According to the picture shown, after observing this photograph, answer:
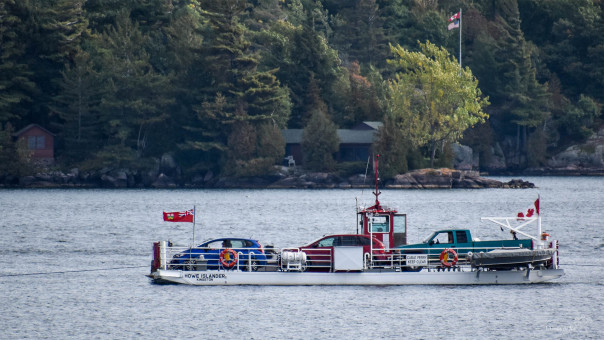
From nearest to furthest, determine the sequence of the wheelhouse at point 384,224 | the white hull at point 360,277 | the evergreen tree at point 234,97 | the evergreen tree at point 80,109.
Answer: the white hull at point 360,277
the wheelhouse at point 384,224
the evergreen tree at point 234,97
the evergreen tree at point 80,109

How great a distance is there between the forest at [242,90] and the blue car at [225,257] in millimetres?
80269

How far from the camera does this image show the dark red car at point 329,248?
45969mm

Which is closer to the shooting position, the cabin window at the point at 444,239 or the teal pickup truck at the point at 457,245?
the teal pickup truck at the point at 457,245

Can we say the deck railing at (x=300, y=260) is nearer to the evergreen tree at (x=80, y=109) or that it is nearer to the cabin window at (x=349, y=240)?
the cabin window at (x=349, y=240)

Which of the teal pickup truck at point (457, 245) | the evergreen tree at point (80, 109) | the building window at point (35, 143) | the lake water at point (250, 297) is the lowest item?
the lake water at point (250, 297)

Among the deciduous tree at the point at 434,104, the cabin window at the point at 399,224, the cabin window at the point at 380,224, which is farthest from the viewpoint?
the deciduous tree at the point at 434,104

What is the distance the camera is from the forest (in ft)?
436

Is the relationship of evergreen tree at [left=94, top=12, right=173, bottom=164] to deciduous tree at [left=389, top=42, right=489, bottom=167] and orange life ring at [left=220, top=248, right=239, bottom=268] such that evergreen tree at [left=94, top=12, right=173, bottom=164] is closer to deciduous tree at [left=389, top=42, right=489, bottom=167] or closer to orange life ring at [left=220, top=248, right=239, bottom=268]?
deciduous tree at [left=389, top=42, right=489, bottom=167]

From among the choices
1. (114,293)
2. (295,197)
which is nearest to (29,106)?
(295,197)

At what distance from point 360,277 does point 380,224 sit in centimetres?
293

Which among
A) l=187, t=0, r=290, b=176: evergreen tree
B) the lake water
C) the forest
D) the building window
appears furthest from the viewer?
the building window

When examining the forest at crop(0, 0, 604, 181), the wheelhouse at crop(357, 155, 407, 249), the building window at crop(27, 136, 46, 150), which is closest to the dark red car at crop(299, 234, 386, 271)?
the wheelhouse at crop(357, 155, 407, 249)

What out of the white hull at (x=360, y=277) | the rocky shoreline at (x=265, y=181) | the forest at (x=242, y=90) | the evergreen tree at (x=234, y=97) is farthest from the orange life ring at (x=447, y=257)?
the evergreen tree at (x=234, y=97)

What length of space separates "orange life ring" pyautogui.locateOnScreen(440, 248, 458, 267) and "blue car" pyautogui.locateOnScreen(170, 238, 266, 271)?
818 centimetres
